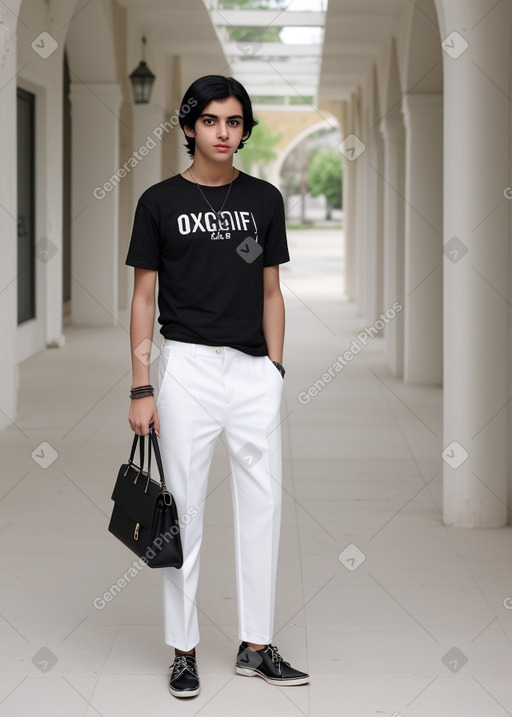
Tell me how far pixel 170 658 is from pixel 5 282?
4.51m

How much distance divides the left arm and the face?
406 millimetres

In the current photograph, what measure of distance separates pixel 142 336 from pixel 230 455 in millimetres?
448

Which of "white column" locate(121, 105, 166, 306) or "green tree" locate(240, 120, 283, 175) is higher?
"green tree" locate(240, 120, 283, 175)

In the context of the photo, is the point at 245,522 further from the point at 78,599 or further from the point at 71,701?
the point at 78,599

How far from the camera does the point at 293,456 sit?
733 centimetres

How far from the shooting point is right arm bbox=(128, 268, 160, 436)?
3.49 metres

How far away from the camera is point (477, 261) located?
5500 millimetres

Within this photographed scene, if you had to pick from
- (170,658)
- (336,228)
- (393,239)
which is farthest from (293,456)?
(336,228)

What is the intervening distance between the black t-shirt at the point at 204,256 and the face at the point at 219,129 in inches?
4.7
